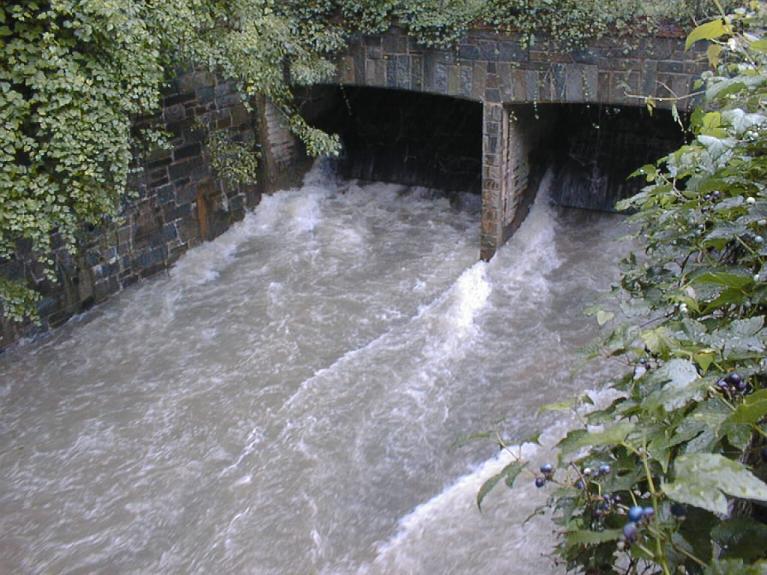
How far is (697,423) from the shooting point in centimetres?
148

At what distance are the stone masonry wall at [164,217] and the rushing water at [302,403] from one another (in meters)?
0.19

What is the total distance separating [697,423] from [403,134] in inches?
358

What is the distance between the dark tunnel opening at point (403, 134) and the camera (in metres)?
9.91

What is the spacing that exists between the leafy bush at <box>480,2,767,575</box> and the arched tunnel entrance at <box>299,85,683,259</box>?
5.72 m

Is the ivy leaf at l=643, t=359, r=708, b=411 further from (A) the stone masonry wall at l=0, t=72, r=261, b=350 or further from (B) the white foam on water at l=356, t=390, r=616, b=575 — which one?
(A) the stone masonry wall at l=0, t=72, r=261, b=350

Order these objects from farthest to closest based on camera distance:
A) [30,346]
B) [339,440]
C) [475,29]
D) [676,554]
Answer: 1. [475,29]
2. [30,346]
3. [339,440]
4. [676,554]

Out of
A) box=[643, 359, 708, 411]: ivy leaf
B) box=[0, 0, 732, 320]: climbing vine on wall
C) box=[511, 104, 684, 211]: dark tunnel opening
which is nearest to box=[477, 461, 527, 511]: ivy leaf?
box=[643, 359, 708, 411]: ivy leaf

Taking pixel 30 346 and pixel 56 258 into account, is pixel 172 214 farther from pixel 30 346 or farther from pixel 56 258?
pixel 30 346

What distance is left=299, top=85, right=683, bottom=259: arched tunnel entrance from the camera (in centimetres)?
816

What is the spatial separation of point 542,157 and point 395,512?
17.5ft

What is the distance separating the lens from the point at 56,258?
6.81 metres

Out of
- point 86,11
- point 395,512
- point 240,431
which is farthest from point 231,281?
point 395,512

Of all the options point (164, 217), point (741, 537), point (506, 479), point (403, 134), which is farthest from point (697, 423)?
point (403, 134)

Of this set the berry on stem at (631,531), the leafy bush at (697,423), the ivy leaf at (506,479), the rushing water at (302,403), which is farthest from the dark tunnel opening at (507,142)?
the berry on stem at (631,531)
